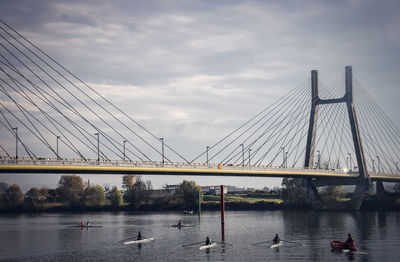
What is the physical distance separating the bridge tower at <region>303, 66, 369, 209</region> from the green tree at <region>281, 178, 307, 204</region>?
18.7ft

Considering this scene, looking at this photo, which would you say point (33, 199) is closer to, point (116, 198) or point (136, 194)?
point (116, 198)

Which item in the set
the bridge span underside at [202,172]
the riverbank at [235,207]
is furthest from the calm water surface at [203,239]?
the riverbank at [235,207]

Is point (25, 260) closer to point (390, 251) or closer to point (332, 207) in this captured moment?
point (390, 251)

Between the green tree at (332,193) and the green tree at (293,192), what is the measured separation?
5336mm

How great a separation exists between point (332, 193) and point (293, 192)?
9.95 meters

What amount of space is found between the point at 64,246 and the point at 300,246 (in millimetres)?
28515

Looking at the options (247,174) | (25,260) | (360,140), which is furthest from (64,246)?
(360,140)

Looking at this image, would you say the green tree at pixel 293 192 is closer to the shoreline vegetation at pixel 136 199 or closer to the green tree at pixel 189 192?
the shoreline vegetation at pixel 136 199

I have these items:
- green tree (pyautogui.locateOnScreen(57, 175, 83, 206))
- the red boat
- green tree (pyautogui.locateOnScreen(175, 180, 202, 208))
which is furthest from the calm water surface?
green tree (pyautogui.locateOnScreen(57, 175, 83, 206))

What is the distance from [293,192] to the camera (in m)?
130

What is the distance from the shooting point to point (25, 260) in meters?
49.4

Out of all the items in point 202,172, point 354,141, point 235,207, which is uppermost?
point 354,141

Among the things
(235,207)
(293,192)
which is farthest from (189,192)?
(293,192)

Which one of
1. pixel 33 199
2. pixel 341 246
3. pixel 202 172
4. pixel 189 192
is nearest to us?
pixel 341 246
